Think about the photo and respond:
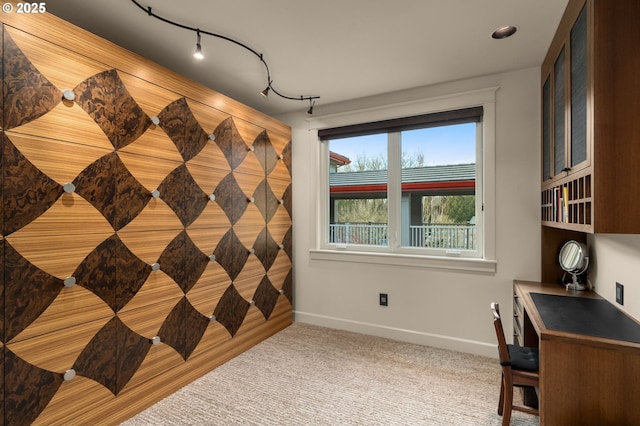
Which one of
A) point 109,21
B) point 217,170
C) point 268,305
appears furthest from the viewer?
point 268,305

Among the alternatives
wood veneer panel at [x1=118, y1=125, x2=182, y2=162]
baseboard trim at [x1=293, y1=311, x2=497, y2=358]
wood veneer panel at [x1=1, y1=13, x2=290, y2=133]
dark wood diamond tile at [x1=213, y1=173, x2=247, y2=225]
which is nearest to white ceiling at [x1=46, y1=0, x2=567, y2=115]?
wood veneer panel at [x1=1, y1=13, x2=290, y2=133]

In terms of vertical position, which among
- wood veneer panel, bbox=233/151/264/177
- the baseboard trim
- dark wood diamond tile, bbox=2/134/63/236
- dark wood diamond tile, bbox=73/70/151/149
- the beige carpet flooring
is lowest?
the beige carpet flooring

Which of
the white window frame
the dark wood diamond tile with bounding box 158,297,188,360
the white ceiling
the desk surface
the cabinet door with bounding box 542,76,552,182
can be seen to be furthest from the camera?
the white window frame

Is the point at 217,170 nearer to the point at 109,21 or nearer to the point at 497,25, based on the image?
the point at 109,21

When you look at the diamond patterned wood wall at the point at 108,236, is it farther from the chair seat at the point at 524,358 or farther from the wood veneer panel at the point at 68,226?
the chair seat at the point at 524,358

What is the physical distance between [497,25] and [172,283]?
2814 millimetres

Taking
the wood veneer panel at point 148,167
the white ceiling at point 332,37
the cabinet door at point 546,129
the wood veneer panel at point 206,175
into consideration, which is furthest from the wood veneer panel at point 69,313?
the cabinet door at point 546,129

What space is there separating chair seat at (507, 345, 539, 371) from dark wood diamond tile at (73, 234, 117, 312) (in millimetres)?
2344

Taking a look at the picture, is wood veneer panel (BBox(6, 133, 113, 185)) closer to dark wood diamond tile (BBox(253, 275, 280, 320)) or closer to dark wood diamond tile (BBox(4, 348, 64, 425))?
dark wood diamond tile (BBox(4, 348, 64, 425))

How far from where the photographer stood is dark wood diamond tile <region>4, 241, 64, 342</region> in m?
1.49

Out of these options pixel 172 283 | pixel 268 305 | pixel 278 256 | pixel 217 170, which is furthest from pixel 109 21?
pixel 268 305

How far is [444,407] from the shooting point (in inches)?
85.2

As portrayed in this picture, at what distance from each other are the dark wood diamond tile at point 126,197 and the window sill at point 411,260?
205 centimetres

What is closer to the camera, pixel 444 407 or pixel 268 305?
pixel 444 407
